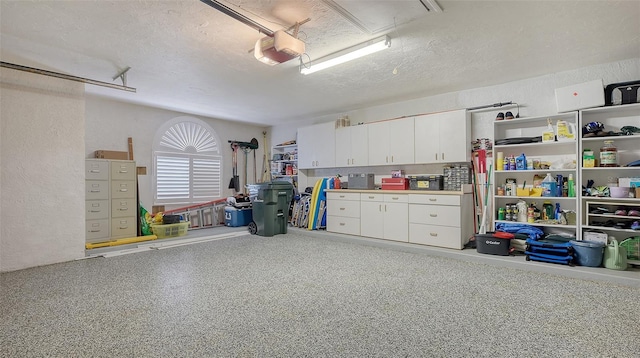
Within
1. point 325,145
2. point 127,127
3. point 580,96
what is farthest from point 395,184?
→ point 127,127

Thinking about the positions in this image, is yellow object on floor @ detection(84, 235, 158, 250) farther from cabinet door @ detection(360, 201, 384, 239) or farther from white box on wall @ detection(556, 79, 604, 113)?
white box on wall @ detection(556, 79, 604, 113)

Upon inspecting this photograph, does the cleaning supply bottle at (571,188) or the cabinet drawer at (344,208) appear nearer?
the cleaning supply bottle at (571,188)

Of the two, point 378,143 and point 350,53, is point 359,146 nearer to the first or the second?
point 378,143

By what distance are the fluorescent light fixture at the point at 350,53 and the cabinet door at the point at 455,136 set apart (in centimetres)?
230

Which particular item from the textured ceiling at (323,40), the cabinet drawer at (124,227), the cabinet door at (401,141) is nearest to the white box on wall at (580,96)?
the textured ceiling at (323,40)

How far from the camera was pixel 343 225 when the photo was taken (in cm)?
600

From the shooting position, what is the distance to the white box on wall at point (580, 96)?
3.80m

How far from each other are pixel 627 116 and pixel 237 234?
666cm

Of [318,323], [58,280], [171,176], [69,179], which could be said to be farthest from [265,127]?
[318,323]

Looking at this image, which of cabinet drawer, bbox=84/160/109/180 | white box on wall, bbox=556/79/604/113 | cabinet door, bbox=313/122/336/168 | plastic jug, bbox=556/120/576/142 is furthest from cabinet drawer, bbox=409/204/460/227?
cabinet drawer, bbox=84/160/109/180

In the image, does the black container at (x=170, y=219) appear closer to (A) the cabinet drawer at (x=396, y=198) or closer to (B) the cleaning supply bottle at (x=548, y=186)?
(A) the cabinet drawer at (x=396, y=198)

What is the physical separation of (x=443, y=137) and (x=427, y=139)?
0.92 feet

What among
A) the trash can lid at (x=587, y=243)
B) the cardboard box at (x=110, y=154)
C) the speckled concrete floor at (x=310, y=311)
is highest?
the cardboard box at (x=110, y=154)

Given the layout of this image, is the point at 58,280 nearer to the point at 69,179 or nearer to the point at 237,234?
the point at 69,179
